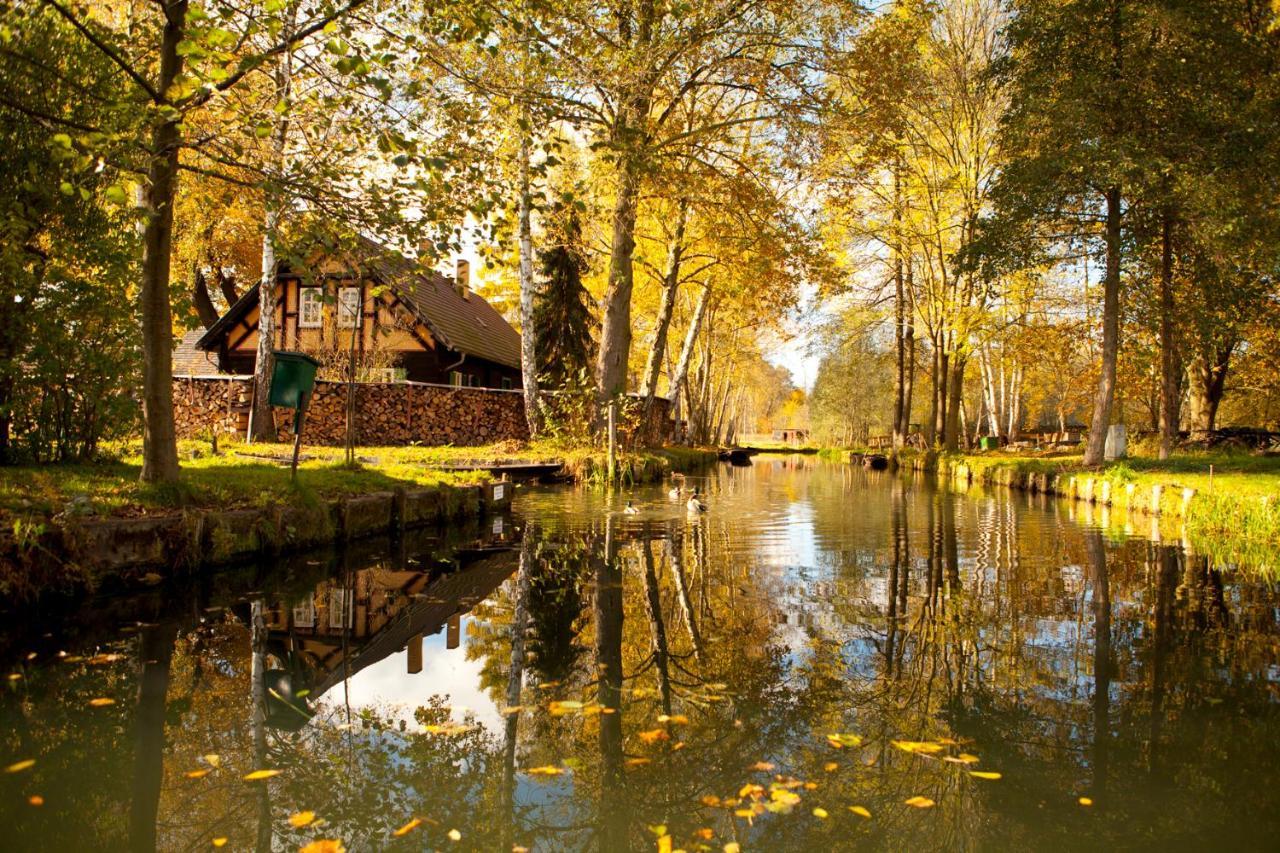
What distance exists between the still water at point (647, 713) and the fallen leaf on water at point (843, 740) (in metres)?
0.01

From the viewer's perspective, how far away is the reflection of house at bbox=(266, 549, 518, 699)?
4.92 metres

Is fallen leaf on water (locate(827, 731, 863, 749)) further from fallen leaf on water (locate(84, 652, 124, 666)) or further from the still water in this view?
fallen leaf on water (locate(84, 652, 124, 666))

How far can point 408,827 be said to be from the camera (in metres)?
2.87

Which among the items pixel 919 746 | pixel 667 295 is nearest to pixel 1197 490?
pixel 919 746

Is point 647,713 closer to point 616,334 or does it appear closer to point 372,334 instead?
point 616,334

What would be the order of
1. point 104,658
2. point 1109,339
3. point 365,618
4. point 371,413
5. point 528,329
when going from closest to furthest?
point 104,658 < point 365,618 < point 1109,339 < point 528,329 < point 371,413

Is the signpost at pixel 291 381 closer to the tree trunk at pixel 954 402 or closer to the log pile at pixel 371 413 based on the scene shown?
the log pile at pixel 371 413

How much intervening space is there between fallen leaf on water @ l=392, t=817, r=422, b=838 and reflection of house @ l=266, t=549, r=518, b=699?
1.66 m

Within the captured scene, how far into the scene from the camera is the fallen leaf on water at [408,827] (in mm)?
2836

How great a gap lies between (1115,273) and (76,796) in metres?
20.5

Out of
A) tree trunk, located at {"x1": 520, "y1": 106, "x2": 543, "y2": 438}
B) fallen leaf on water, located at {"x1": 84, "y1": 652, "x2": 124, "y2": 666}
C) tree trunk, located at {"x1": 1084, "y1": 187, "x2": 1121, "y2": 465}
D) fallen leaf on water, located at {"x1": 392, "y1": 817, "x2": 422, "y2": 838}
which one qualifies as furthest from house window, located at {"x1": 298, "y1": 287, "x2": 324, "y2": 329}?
fallen leaf on water, located at {"x1": 392, "y1": 817, "x2": 422, "y2": 838}

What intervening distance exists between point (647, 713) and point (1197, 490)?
11.8 m

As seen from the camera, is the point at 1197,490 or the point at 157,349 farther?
the point at 1197,490

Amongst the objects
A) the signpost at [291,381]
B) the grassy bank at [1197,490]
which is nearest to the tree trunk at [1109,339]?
the grassy bank at [1197,490]
